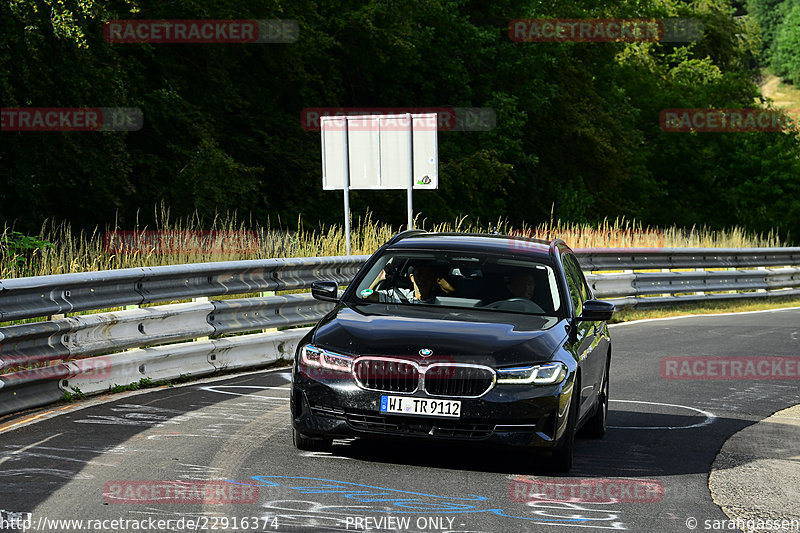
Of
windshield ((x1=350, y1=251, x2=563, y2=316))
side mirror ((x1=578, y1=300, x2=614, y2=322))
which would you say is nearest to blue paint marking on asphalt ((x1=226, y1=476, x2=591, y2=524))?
windshield ((x1=350, y1=251, x2=563, y2=316))

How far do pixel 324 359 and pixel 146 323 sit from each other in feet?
12.5

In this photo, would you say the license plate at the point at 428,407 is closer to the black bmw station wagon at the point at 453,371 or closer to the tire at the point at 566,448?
the black bmw station wagon at the point at 453,371

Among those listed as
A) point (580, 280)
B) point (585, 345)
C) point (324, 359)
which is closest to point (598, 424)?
point (585, 345)

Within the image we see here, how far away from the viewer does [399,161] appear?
66.9 feet

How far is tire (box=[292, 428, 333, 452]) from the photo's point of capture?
8062 mm

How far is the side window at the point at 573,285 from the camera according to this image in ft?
29.7

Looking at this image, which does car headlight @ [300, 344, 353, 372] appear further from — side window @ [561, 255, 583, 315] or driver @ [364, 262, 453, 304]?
side window @ [561, 255, 583, 315]

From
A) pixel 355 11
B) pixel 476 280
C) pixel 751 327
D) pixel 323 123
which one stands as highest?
pixel 355 11

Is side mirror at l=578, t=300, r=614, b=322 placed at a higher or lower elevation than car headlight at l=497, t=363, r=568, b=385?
higher

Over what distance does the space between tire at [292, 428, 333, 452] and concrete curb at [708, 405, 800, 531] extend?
7.81 feet

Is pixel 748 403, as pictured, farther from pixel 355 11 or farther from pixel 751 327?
pixel 355 11

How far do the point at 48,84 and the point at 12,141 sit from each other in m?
1.79

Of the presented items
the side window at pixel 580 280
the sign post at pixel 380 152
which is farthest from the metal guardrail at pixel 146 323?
the sign post at pixel 380 152

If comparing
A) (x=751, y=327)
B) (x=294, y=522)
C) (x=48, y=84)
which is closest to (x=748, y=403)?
(x=294, y=522)
